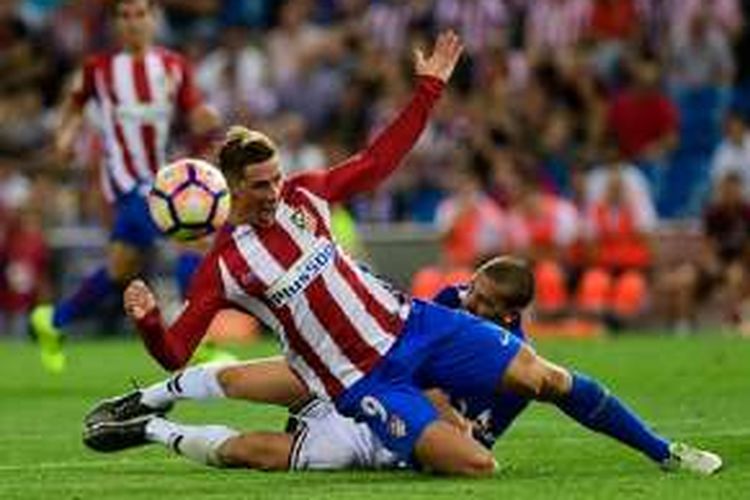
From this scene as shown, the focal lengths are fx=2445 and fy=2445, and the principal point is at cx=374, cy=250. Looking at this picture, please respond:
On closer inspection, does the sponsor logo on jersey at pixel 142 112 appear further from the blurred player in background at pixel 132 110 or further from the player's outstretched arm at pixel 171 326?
the player's outstretched arm at pixel 171 326

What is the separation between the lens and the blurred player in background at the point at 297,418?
10.5 metres

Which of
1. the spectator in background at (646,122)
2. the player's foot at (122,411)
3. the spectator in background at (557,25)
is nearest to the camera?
the player's foot at (122,411)

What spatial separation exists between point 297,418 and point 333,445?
→ 29cm

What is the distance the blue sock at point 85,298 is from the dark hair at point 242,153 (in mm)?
6634

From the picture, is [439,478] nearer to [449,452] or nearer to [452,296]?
[449,452]

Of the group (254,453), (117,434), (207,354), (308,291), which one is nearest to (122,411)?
(117,434)

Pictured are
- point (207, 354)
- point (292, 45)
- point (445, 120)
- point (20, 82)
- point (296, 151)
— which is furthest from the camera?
point (20, 82)

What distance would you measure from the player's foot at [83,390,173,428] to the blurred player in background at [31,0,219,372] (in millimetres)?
5325

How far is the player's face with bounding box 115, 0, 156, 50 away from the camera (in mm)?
16078

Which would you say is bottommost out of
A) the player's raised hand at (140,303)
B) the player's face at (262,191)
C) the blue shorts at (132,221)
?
the blue shorts at (132,221)

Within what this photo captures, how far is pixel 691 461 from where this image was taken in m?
10.1

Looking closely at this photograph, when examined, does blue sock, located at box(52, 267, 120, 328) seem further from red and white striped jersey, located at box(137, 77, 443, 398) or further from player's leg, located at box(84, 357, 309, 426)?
red and white striped jersey, located at box(137, 77, 443, 398)

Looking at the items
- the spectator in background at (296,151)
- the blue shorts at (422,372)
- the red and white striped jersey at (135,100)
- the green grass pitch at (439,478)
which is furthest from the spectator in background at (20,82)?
the blue shorts at (422,372)

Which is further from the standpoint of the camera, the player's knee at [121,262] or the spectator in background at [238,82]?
the spectator in background at [238,82]
